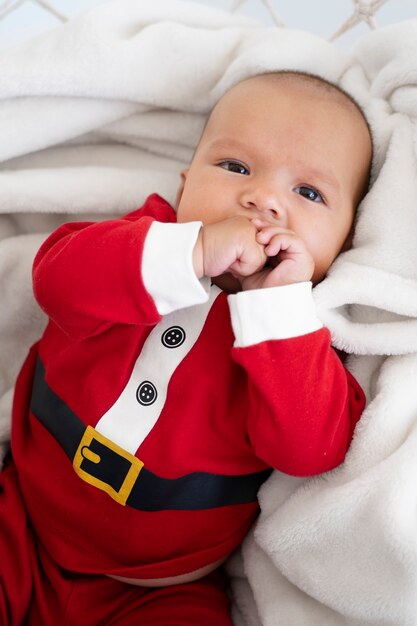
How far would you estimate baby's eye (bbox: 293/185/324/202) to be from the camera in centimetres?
93

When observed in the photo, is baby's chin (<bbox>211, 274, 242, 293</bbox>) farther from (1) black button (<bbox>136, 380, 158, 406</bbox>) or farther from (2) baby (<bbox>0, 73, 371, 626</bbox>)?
(1) black button (<bbox>136, 380, 158, 406</bbox>)

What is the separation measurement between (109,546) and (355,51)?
0.83 m

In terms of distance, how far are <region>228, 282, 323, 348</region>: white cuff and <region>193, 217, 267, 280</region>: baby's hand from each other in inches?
1.6

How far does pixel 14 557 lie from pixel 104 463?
208 mm

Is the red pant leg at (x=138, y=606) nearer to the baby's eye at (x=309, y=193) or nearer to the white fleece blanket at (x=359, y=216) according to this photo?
the white fleece blanket at (x=359, y=216)

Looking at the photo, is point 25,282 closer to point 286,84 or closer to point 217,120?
point 217,120

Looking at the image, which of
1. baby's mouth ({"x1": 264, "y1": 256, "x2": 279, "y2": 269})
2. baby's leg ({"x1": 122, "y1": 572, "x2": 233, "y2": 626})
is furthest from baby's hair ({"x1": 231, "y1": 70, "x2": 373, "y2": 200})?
baby's leg ({"x1": 122, "y1": 572, "x2": 233, "y2": 626})

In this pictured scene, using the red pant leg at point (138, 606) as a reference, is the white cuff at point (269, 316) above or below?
above

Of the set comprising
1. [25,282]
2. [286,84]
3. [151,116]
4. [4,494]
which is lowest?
[4,494]

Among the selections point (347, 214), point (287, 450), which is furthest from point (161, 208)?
point (287, 450)

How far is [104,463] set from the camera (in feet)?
2.86

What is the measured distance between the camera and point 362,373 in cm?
94

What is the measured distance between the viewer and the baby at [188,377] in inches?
30.9

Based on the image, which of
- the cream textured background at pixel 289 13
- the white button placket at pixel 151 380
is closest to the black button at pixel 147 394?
the white button placket at pixel 151 380
